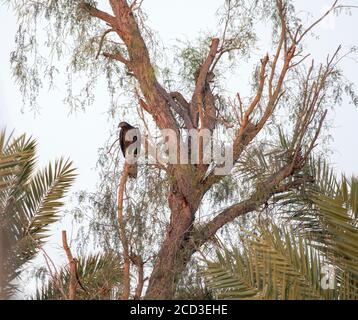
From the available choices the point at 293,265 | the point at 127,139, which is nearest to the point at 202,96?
the point at 127,139

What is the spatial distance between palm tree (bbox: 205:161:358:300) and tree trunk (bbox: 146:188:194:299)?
9.81ft

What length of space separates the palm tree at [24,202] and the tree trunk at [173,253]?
1.67 m

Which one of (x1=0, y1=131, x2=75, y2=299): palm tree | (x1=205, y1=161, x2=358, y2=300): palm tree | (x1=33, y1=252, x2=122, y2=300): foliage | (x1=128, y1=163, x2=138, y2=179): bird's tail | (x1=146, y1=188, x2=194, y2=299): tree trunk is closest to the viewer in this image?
(x1=205, y1=161, x2=358, y2=300): palm tree

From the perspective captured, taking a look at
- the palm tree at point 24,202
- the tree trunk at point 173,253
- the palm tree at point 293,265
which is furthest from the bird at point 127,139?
the palm tree at point 293,265

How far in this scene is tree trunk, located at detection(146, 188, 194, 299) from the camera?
25.2 feet

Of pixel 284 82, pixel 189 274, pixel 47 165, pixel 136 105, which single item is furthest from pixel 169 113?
pixel 47 165

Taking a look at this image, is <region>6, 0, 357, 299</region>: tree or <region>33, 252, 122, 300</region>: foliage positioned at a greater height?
<region>6, 0, 357, 299</region>: tree

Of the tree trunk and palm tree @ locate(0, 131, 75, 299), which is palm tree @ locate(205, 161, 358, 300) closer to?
palm tree @ locate(0, 131, 75, 299)

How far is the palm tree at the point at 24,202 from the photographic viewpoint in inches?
217

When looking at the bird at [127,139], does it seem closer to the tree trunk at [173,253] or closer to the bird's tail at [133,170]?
the bird's tail at [133,170]

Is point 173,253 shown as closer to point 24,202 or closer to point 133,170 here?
point 133,170

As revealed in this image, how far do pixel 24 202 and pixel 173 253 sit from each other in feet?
8.49

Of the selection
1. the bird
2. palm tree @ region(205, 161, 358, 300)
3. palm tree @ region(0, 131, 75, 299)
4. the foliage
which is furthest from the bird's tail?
palm tree @ region(205, 161, 358, 300)
